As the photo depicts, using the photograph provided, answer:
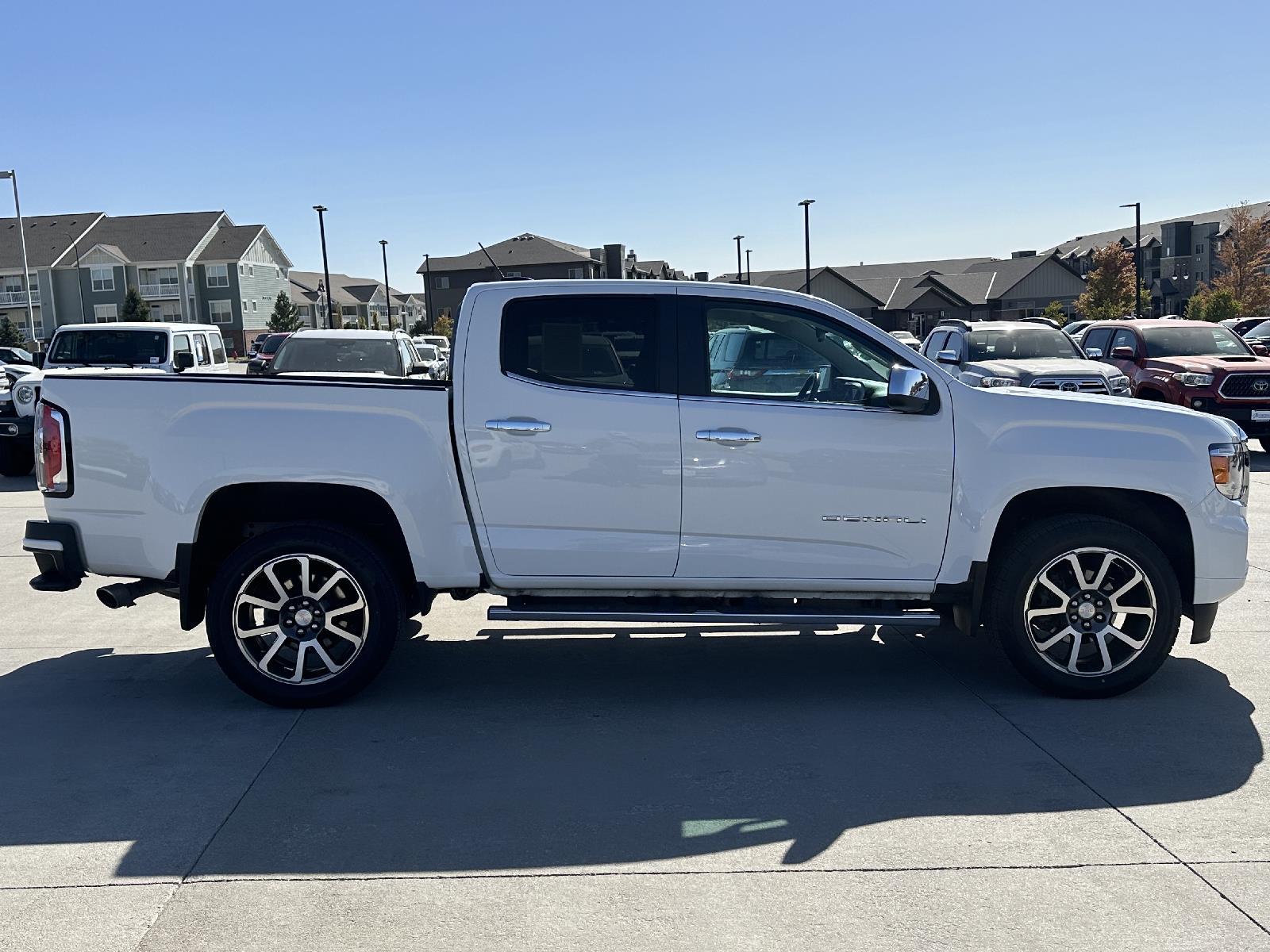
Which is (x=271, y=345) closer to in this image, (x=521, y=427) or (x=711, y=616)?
(x=521, y=427)

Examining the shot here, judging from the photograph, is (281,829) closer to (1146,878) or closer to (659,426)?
(659,426)

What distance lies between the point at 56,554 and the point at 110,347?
1176cm

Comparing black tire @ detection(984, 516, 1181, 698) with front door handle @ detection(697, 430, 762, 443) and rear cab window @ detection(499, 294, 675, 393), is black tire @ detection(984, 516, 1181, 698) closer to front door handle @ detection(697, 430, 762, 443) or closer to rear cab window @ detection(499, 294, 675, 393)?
front door handle @ detection(697, 430, 762, 443)

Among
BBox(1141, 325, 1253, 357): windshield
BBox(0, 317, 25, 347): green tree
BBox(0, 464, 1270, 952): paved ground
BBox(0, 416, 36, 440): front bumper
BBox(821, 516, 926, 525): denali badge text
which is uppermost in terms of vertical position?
BBox(0, 317, 25, 347): green tree

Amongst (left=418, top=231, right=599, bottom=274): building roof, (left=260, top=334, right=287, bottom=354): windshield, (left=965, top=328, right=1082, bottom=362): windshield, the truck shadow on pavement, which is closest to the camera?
the truck shadow on pavement

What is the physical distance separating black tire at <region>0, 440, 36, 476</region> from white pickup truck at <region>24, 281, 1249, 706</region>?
1071 centimetres

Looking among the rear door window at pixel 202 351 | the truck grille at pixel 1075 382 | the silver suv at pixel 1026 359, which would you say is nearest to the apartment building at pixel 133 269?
the rear door window at pixel 202 351

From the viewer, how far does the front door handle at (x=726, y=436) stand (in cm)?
557

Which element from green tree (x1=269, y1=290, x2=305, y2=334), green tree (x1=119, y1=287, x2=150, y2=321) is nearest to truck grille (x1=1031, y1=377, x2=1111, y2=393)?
green tree (x1=119, y1=287, x2=150, y2=321)

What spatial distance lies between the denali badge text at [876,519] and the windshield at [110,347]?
13.0 meters

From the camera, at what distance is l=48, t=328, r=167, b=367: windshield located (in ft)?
53.4

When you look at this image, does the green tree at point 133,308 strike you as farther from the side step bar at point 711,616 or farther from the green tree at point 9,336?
the side step bar at point 711,616

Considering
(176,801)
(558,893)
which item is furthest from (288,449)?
(558,893)

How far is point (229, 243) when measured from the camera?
263ft
